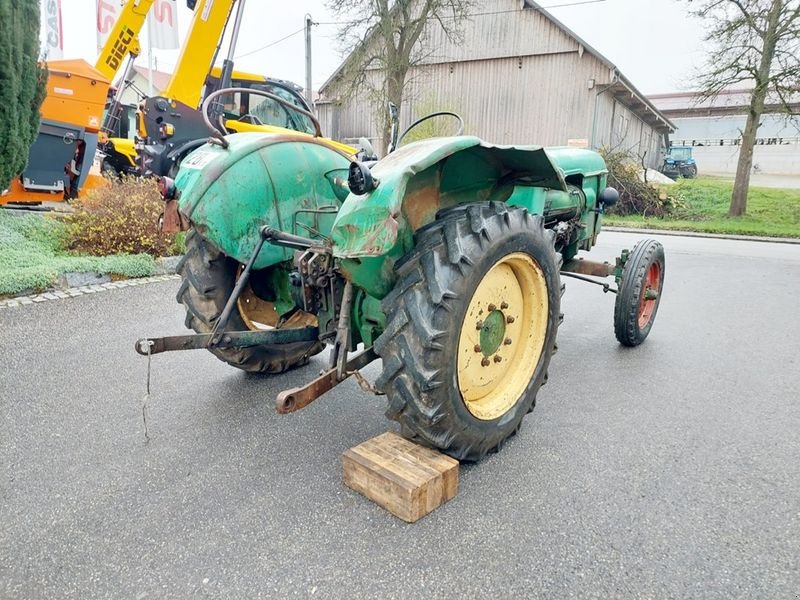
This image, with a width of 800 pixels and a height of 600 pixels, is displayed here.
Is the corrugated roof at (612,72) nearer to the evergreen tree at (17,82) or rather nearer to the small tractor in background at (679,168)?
the small tractor in background at (679,168)

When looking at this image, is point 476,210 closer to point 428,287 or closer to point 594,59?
point 428,287

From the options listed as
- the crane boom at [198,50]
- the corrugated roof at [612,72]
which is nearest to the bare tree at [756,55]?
the corrugated roof at [612,72]

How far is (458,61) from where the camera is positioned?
20.0 m

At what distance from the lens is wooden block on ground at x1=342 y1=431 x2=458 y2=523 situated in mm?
1904

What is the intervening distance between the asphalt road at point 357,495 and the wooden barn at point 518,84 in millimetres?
15406

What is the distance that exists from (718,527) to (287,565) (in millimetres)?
1505

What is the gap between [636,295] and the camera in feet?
12.1

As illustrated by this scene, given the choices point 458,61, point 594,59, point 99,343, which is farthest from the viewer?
point 458,61

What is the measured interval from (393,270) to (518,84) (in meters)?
19.2

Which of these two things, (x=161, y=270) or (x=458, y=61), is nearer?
(x=161, y=270)

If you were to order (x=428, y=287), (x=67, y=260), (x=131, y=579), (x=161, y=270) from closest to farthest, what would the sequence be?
(x=131, y=579), (x=428, y=287), (x=67, y=260), (x=161, y=270)

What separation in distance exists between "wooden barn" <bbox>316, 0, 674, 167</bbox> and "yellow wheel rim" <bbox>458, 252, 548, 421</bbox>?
1577 centimetres

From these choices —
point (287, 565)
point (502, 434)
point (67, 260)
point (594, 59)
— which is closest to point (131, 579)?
point (287, 565)

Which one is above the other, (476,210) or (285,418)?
(476,210)
